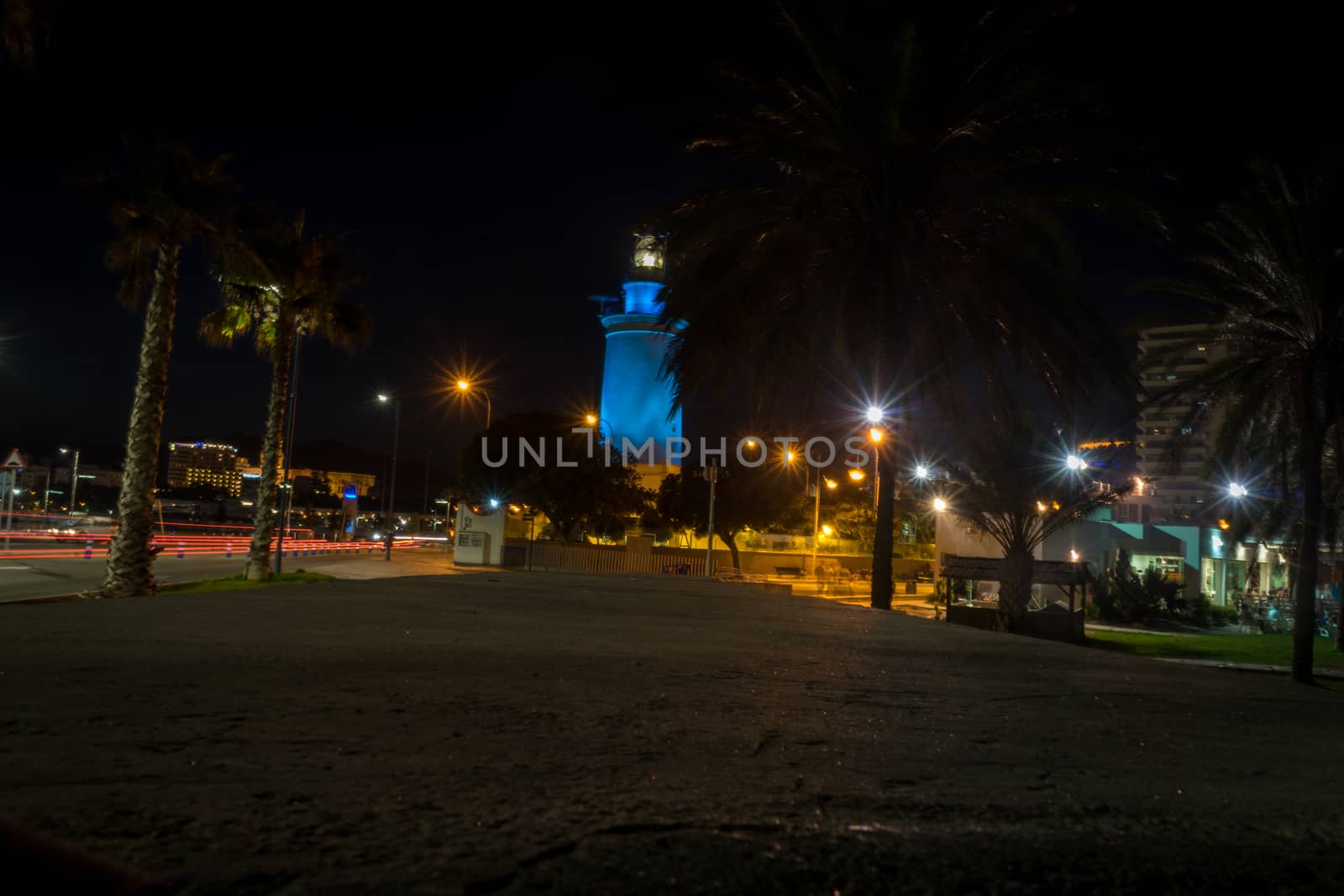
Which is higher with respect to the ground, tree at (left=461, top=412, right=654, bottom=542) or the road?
tree at (left=461, top=412, right=654, bottom=542)

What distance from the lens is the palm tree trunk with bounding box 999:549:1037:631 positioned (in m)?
Result: 27.2

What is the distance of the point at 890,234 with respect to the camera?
13.7m

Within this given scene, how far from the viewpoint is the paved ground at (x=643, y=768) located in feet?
7.39

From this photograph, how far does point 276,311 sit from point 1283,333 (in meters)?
23.3

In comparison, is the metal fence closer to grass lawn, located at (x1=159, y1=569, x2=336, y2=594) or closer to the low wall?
the low wall

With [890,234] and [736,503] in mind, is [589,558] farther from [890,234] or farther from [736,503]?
[890,234]

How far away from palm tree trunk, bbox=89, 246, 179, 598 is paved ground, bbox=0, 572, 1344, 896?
11.9 meters

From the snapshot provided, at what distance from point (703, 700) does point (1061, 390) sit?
11.0m

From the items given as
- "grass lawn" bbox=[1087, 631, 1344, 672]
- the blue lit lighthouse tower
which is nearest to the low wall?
"grass lawn" bbox=[1087, 631, 1344, 672]

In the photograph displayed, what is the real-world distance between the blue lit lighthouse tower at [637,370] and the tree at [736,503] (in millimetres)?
13886

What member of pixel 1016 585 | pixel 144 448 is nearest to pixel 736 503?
pixel 1016 585

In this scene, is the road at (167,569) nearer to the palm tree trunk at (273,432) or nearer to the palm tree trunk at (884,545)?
the palm tree trunk at (273,432)

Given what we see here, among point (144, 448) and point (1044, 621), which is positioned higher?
point (144, 448)

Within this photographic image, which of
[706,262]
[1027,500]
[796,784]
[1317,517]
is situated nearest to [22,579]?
[706,262]
